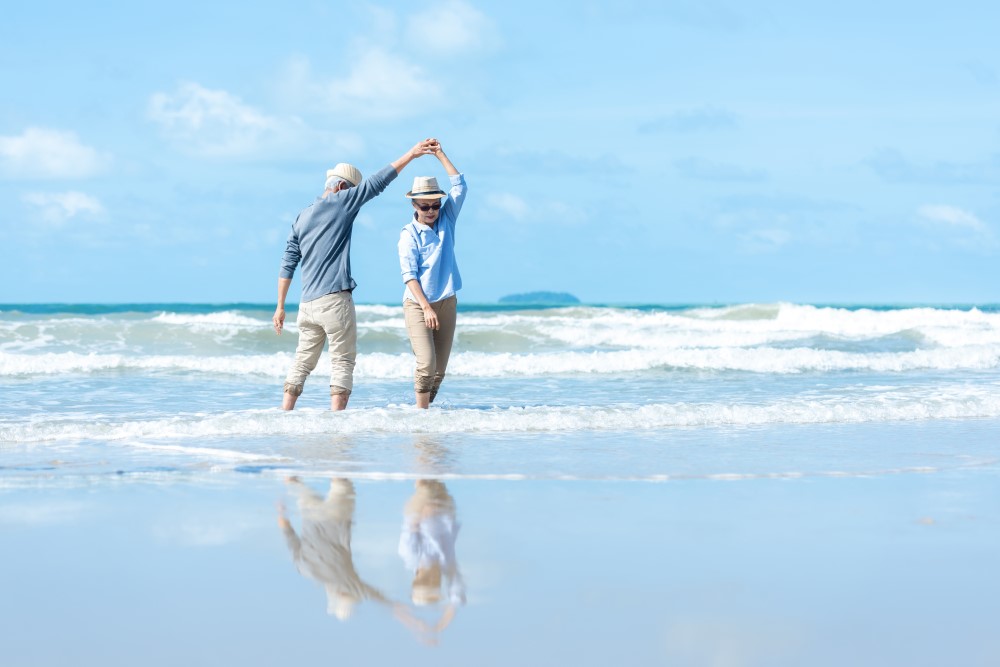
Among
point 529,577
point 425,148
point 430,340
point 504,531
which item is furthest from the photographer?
point 430,340

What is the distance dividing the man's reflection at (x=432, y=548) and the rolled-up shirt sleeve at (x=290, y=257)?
3.00 meters

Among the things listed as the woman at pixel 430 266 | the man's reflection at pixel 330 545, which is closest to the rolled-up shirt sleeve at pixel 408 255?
the woman at pixel 430 266

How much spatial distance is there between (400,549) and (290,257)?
4225mm

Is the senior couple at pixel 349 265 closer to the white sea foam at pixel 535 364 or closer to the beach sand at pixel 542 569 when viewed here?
the beach sand at pixel 542 569

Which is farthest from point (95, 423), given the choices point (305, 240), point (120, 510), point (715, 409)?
point (715, 409)

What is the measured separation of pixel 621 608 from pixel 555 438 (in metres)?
3.81

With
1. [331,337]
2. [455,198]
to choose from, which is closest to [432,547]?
[331,337]

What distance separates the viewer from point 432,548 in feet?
Result: 12.2

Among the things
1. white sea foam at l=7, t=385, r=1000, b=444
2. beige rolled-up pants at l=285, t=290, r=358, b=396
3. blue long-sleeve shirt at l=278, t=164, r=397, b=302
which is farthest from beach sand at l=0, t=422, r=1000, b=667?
blue long-sleeve shirt at l=278, t=164, r=397, b=302

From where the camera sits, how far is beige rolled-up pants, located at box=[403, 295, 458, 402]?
758cm

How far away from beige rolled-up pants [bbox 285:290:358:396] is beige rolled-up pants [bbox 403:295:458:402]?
1.43 feet

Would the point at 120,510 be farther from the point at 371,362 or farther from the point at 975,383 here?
the point at 975,383

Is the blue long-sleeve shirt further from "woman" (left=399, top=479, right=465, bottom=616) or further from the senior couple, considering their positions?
"woman" (left=399, top=479, right=465, bottom=616)

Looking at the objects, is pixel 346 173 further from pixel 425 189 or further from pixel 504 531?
pixel 504 531
